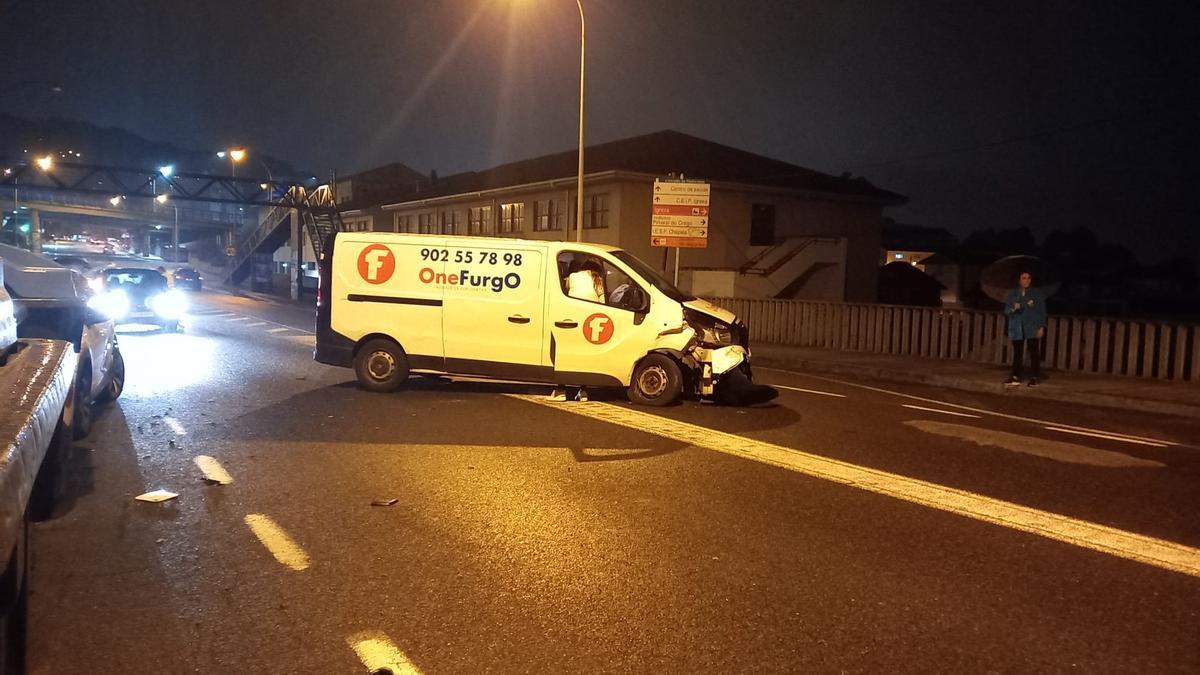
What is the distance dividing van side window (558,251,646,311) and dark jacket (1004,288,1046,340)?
6.50 m

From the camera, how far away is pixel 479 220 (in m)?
42.7

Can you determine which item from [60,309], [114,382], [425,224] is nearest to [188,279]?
[425,224]

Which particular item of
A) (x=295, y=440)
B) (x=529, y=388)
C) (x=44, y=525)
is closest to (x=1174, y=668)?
(x=44, y=525)

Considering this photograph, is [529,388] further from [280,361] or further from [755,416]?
[280,361]

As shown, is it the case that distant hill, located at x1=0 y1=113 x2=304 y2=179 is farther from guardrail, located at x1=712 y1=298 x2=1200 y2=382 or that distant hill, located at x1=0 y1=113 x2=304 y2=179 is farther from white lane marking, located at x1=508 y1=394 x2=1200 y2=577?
white lane marking, located at x1=508 y1=394 x2=1200 y2=577

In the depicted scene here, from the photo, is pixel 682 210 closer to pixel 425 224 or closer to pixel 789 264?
pixel 789 264

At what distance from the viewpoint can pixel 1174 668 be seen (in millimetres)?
4148

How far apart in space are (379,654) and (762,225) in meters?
32.5

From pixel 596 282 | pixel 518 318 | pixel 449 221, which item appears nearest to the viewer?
pixel 596 282

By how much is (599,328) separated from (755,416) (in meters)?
2.12

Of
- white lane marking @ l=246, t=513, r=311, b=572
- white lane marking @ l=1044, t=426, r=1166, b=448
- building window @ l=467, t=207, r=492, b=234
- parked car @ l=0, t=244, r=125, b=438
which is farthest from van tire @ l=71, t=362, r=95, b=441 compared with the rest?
building window @ l=467, t=207, r=492, b=234

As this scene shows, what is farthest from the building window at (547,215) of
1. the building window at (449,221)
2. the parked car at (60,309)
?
the parked car at (60,309)

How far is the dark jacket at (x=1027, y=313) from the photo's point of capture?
1413cm

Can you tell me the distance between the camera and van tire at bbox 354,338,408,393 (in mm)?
12211
